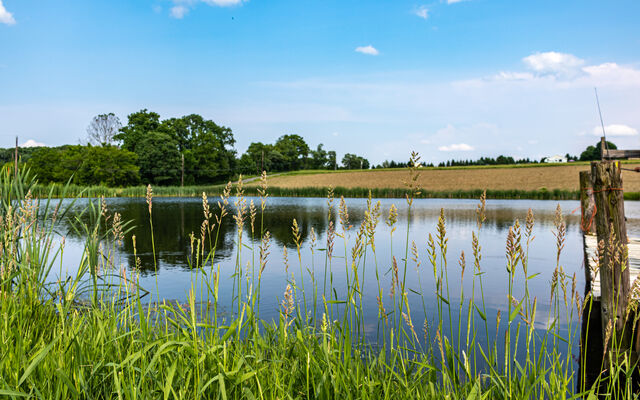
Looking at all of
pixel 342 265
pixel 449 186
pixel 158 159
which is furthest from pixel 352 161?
pixel 342 265

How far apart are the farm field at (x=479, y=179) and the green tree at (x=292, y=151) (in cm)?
2663

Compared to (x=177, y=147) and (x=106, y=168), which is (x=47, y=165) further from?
(x=177, y=147)

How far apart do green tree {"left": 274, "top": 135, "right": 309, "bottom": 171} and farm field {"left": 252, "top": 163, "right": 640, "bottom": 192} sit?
26.6 metres

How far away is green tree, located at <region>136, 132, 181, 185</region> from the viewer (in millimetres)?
62156

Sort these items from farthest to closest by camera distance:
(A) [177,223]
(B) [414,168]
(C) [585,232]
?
(A) [177,223], (C) [585,232], (B) [414,168]

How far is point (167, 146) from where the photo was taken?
2500 inches

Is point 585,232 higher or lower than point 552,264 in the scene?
higher

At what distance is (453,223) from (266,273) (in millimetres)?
11995

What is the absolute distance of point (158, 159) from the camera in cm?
6241

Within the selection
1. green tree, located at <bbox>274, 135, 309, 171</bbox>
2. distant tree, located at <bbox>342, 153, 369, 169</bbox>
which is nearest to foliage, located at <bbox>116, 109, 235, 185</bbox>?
green tree, located at <bbox>274, 135, 309, 171</bbox>

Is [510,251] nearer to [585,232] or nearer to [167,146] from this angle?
[585,232]

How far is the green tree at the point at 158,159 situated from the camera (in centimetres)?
6216

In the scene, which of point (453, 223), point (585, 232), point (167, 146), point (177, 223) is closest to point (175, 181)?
point (167, 146)

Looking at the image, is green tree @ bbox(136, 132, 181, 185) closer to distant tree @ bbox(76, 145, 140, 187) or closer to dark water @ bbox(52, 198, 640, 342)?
distant tree @ bbox(76, 145, 140, 187)
